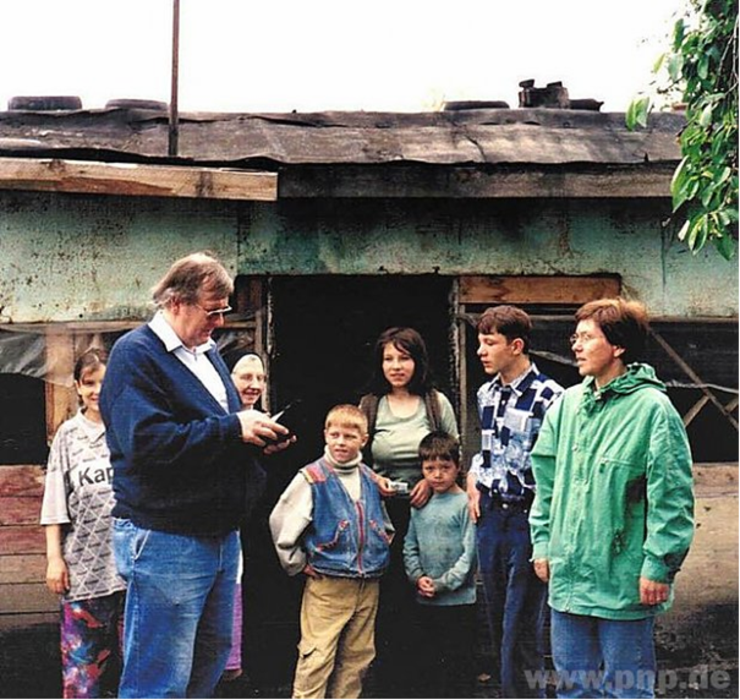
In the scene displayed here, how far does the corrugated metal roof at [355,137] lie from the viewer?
650cm

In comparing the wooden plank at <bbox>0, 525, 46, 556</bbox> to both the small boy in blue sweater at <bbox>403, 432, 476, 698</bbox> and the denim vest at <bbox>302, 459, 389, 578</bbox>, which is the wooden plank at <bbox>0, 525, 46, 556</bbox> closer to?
the denim vest at <bbox>302, 459, 389, 578</bbox>

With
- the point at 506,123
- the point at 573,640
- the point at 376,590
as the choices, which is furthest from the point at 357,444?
the point at 506,123

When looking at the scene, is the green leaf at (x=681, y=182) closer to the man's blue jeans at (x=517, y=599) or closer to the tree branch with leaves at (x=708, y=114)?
the tree branch with leaves at (x=708, y=114)

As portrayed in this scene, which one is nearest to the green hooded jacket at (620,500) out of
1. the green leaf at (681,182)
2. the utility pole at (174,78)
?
the green leaf at (681,182)

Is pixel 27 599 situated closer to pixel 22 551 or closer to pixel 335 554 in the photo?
pixel 22 551

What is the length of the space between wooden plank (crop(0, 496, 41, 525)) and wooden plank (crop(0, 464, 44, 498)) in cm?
3

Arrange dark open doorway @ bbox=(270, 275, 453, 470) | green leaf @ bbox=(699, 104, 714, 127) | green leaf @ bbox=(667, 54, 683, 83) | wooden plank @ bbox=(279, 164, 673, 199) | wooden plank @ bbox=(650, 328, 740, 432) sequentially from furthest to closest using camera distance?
dark open doorway @ bbox=(270, 275, 453, 470)
wooden plank @ bbox=(650, 328, 740, 432)
wooden plank @ bbox=(279, 164, 673, 199)
green leaf @ bbox=(667, 54, 683, 83)
green leaf @ bbox=(699, 104, 714, 127)

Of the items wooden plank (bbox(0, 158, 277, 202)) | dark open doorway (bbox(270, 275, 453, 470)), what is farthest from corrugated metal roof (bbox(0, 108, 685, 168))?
dark open doorway (bbox(270, 275, 453, 470))

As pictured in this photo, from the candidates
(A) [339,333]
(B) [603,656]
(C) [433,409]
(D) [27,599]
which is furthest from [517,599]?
(A) [339,333]

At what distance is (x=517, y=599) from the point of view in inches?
231

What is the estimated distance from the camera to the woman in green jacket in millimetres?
4684

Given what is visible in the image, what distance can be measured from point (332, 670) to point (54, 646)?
5.15 ft

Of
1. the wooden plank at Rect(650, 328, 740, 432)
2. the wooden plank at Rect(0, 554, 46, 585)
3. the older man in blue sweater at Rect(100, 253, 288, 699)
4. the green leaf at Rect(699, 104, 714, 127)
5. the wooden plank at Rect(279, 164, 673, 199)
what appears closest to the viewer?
the older man in blue sweater at Rect(100, 253, 288, 699)

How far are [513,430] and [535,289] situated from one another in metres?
1.46
